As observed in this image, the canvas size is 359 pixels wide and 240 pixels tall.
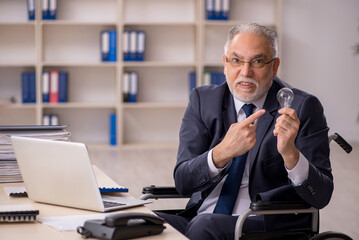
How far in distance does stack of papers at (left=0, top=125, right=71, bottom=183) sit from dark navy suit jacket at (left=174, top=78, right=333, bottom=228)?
1.49ft

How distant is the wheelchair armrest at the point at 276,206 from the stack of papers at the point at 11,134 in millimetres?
742

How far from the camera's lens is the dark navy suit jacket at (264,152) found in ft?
7.47

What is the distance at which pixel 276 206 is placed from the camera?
7.04 ft

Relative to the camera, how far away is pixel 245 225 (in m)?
2.30

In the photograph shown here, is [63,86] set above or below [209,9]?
below

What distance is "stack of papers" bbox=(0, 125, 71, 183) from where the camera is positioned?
7.78 ft

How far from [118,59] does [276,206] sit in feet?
17.3

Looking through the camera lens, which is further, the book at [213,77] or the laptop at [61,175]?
the book at [213,77]

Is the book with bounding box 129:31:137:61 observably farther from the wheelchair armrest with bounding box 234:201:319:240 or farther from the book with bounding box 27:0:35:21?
the wheelchair armrest with bounding box 234:201:319:240

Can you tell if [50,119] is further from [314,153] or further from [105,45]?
[314,153]

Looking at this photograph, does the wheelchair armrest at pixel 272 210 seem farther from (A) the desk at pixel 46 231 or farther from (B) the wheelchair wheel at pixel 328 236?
(A) the desk at pixel 46 231

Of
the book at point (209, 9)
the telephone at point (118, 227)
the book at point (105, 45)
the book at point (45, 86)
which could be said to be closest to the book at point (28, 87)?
the book at point (45, 86)

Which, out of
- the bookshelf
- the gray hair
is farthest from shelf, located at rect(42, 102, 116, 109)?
the gray hair

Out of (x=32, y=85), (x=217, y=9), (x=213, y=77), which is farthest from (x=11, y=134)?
(x=217, y=9)
